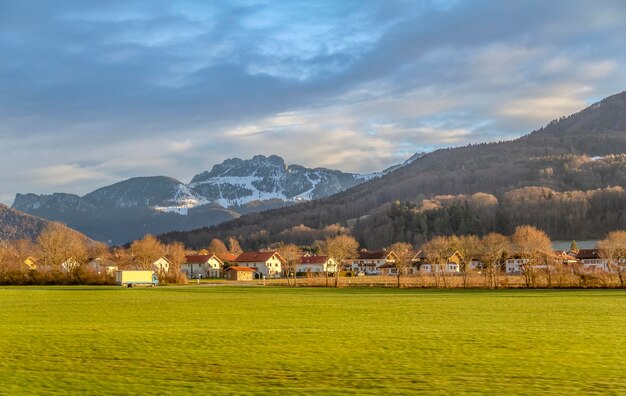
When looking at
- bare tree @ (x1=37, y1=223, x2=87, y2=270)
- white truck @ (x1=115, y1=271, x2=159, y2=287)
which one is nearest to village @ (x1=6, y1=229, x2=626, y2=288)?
bare tree @ (x1=37, y1=223, x2=87, y2=270)

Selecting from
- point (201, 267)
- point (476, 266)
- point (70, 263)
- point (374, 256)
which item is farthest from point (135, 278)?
point (374, 256)

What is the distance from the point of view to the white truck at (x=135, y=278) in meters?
99.9

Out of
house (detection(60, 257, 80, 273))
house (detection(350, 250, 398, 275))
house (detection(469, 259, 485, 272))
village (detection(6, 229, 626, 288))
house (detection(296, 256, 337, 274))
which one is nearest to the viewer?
village (detection(6, 229, 626, 288))

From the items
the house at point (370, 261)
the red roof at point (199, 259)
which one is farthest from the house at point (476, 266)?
the red roof at point (199, 259)

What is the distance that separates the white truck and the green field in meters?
60.5

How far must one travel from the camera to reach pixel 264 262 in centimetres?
17150

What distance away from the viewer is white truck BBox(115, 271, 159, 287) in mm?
99938

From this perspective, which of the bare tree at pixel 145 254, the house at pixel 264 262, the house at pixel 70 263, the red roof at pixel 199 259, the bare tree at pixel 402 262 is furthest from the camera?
the house at pixel 264 262

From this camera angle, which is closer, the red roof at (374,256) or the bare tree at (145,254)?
the bare tree at (145,254)

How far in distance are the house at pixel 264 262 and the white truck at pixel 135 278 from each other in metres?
66.3

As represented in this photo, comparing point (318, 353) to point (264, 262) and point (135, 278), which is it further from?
point (264, 262)

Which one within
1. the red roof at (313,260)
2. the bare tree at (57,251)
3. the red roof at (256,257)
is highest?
the bare tree at (57,251)

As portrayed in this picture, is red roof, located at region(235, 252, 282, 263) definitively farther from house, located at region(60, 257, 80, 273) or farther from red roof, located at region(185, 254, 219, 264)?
house, located at region(60, 257, 80, 273)

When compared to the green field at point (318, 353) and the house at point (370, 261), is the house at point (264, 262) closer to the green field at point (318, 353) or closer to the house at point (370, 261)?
the house at point (370, 261)
